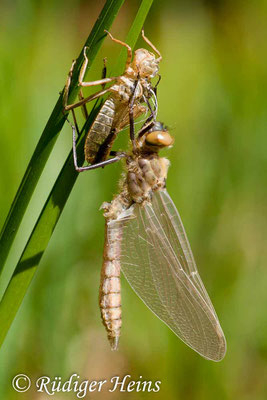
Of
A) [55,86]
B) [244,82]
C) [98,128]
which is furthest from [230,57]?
[98,128]

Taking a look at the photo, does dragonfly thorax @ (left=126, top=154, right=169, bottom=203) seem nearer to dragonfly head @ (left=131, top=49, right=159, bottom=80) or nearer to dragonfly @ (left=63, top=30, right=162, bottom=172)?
dragonfly @ (left=63, top=30, right=162, bottom=172)

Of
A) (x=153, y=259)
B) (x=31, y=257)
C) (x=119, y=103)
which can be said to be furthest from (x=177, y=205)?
(x=31, y=257)

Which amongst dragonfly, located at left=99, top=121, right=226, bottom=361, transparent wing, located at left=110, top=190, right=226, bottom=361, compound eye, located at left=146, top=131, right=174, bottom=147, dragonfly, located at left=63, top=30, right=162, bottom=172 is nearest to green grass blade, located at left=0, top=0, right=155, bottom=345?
dragonfly, located at left=63, top=30, right=162, bottom=172

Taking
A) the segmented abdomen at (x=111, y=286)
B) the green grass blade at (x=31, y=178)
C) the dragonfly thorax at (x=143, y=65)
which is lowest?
the segmented abdomen at (x=111, y=286)

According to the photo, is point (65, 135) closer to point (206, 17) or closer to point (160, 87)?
point (160, 87)
